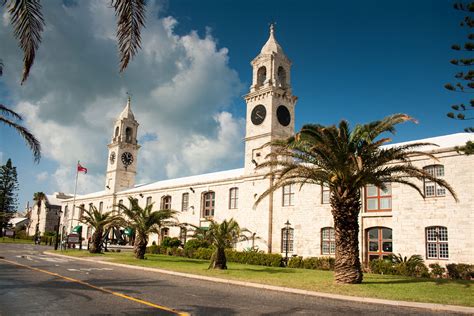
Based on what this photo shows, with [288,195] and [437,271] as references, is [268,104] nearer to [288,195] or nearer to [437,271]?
[288,195]

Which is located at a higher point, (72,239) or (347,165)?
(347,165)

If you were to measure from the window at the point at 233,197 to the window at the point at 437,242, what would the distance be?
1776 cm

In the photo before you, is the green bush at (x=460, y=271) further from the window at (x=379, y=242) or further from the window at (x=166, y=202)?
the window at (x=166, y=202)

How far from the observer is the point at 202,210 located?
39.9 m

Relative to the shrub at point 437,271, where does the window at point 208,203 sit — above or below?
above

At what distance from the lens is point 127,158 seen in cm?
5719

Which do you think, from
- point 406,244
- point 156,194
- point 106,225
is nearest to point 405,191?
point 406,244

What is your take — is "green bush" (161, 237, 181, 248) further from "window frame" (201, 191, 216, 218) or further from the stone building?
"window frame" (201, 191, 216, 218)

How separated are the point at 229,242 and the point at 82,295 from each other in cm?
1139

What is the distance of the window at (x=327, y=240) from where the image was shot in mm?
27375

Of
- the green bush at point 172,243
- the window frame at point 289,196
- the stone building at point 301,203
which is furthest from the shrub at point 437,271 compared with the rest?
the green bush at point 172,243

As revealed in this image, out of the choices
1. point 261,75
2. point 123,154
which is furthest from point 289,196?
point 123,154

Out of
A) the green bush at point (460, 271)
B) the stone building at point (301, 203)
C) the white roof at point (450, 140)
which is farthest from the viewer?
the white roof at point (450, 140)

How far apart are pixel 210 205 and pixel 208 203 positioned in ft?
1.69
